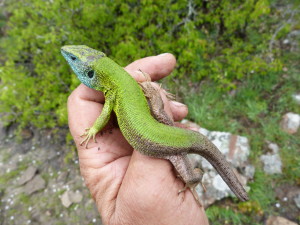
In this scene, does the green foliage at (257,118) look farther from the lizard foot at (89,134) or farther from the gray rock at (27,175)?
the gray rock at (27,175)

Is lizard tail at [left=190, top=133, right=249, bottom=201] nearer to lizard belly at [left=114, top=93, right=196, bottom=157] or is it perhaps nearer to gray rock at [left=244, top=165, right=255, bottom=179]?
lizard belly at [left=114, top=93, right=196, bottom=157]

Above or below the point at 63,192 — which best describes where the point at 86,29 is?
above

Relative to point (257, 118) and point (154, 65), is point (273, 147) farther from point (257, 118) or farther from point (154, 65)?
point (154, 65)

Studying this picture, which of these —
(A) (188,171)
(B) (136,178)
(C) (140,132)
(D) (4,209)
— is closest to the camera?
(B) (136,178)

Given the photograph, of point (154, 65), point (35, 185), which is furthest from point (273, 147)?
point (35, 185)

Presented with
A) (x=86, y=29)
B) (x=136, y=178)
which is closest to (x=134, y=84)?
(x=136, y=178)

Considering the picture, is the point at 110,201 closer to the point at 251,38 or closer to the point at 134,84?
the point at 134,84
